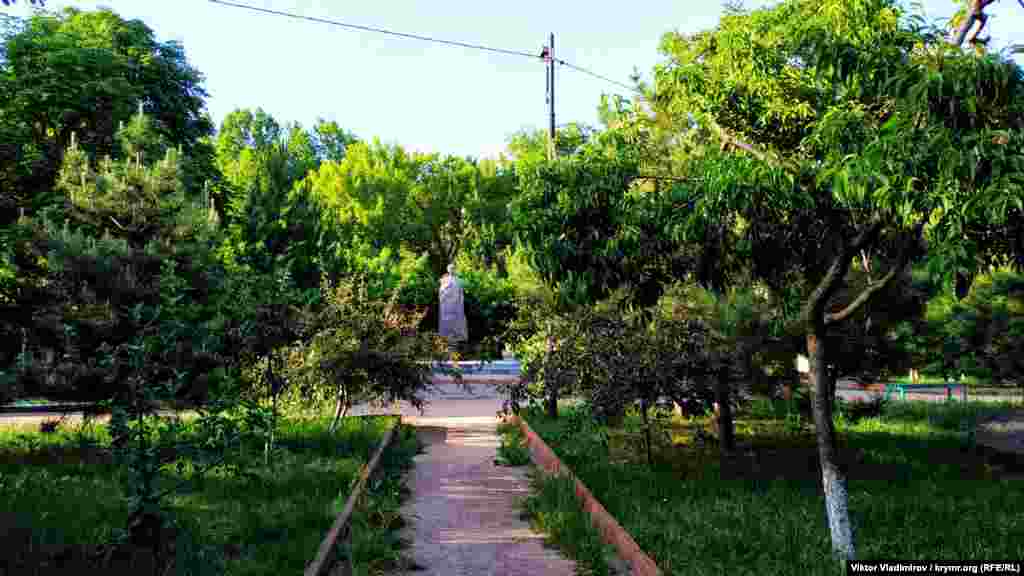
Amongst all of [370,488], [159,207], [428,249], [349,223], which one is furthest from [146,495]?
[428,249]

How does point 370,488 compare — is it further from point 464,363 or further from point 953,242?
point 464,363

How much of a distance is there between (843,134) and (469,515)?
5702mm

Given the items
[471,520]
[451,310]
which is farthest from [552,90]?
[471,520]

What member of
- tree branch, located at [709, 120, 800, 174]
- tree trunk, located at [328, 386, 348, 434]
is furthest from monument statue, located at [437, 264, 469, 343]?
tree branch, located at [709, 120, 800, 174]

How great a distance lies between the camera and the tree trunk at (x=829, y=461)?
23.3 ft

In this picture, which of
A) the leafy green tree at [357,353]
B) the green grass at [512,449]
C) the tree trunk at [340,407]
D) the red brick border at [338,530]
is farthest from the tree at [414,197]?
the red brick border at [338,530]

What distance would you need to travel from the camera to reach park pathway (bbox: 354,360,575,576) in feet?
22.9

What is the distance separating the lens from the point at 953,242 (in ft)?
16.9

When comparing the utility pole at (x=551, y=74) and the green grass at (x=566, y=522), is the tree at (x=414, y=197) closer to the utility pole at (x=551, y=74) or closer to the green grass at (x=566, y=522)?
the utility pole at (x=551, y=74)

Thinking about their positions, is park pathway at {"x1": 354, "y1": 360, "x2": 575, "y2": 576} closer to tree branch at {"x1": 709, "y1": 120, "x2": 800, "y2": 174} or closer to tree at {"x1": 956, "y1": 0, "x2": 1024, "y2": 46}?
tree branch at {"x1": 709, "y1": 120, "x2": 800, "y2": 174}

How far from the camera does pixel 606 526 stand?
758 centimetres

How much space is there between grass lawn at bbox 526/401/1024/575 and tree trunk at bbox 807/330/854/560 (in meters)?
0.26

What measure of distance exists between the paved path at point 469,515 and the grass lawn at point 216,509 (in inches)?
13.7

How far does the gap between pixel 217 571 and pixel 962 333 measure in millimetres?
18531
